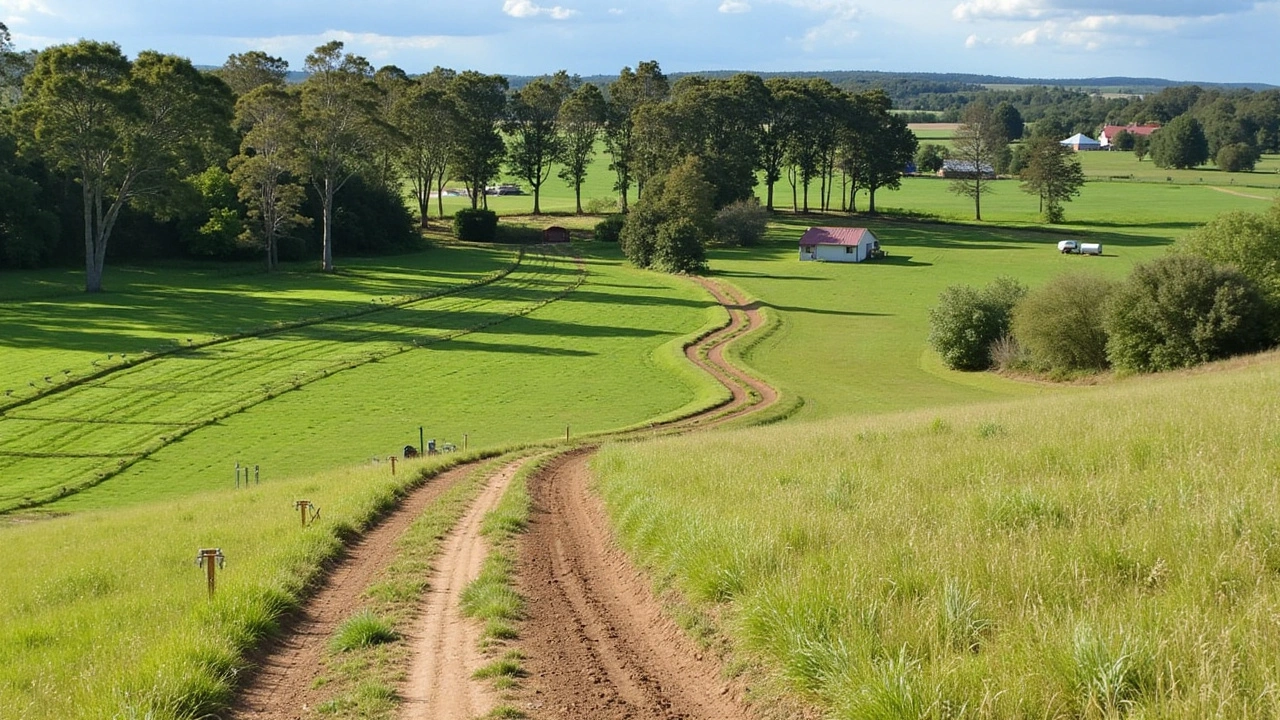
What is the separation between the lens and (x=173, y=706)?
7.68m

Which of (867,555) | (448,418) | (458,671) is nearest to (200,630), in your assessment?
(458,671)

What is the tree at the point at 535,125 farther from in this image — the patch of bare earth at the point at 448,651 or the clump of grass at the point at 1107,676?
the clump of grass at the point at 1107,676

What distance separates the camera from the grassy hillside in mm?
5762

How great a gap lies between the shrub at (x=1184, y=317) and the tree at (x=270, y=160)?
6270 centimetres

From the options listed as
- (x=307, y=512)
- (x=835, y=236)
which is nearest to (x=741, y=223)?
(x=835, y=236)

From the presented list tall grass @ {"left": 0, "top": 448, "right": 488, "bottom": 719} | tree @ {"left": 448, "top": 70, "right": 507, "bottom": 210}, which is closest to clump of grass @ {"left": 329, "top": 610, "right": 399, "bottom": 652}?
tall grass @ {"left": 0, "top": 448, "right": 488, "bottom": 719}

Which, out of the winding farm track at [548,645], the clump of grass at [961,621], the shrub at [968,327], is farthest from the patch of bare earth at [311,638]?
the shrub at [968,327]

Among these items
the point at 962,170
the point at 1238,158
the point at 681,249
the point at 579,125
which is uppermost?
the point at 1238,158

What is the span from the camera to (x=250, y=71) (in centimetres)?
12238

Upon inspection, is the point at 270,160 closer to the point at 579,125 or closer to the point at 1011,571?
the point at 579,125

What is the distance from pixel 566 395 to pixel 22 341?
1097 inches

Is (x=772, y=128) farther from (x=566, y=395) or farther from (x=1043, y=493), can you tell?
(x=1043, y=493)

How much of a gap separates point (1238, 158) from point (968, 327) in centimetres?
16377

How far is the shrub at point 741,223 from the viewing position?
113m
